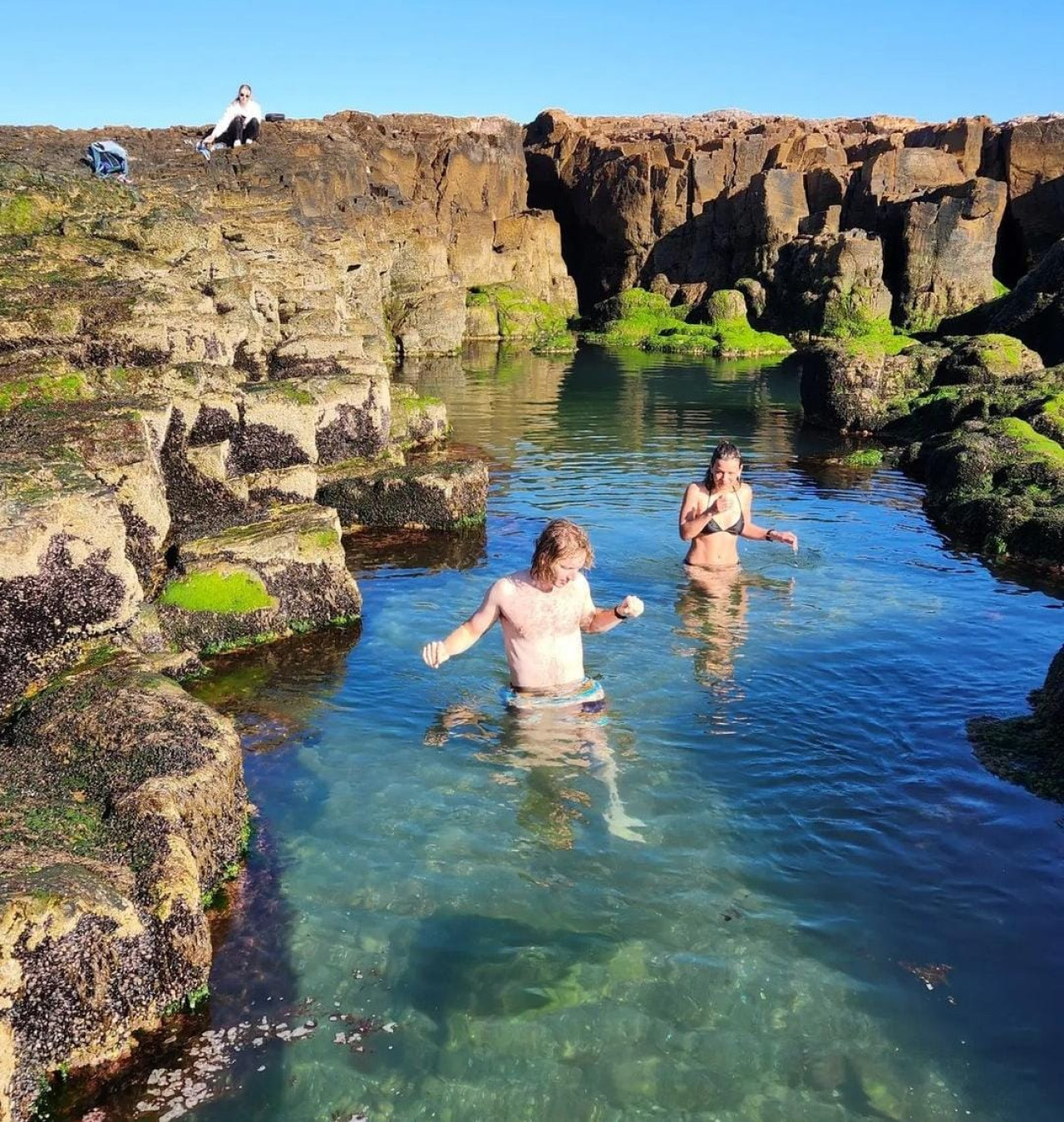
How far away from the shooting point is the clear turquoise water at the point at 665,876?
16.1 feet

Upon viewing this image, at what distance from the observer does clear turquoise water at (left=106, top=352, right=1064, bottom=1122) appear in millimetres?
4914

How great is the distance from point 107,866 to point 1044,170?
63759mm

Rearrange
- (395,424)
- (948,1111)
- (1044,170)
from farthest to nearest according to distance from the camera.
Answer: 1. (1044,170)
2. (395,424)
3. (948,1111)

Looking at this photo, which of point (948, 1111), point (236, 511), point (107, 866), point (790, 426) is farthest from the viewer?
point (790, 426)

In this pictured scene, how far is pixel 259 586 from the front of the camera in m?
10.7

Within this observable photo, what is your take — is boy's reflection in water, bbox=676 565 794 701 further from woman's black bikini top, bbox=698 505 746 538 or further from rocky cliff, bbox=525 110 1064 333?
rocky cliff, bbox=525 110 1064 333

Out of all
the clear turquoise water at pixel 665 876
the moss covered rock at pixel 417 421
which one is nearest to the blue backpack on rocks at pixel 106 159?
the moss covered rock at pixel 417 421

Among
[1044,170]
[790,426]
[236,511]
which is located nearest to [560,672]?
[236,511]

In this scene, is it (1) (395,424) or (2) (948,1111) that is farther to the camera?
(1) (395,424)

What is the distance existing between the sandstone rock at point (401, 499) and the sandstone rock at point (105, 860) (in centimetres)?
830

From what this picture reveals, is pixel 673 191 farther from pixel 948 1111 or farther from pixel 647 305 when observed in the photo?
pixel 948 1111

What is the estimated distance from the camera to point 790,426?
1125 inches

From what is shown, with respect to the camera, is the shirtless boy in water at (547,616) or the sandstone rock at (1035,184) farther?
the sandstone rock at (1035,184)

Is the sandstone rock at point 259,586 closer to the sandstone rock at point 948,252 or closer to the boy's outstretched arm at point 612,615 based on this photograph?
the boy's outstretched arm at point 612,615
